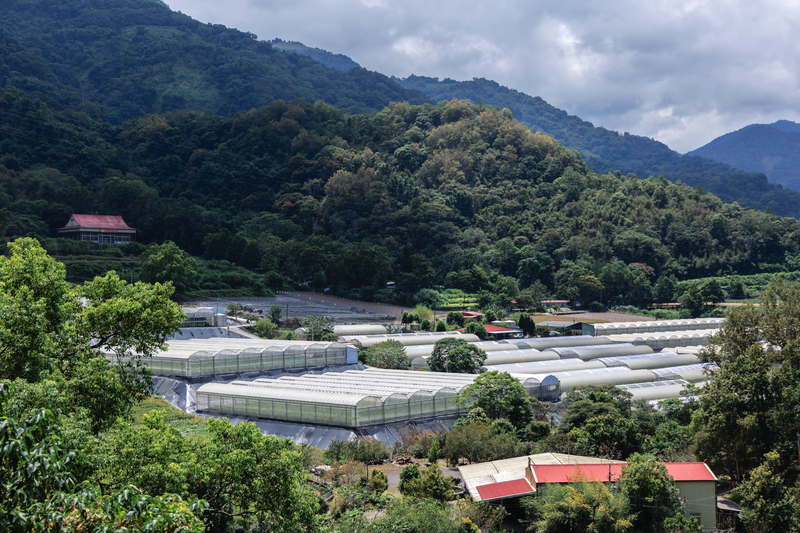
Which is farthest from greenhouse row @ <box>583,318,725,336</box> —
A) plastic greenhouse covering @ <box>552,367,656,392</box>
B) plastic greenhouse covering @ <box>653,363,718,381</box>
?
plastic greenhouse covering @ <box>552,367,656,392</box>

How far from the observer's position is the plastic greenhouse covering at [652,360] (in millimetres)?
44375

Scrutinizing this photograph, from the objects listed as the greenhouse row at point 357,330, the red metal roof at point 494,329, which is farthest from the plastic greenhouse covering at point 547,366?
the greenhouse row at point 357,330

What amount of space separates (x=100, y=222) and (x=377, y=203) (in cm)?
3982

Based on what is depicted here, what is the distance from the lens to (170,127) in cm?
11219

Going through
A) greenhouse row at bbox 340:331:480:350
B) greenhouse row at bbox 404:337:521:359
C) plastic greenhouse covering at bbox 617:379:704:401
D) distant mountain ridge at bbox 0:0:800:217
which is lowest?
plastic greenhouse covering at bbox 617:379:704:401

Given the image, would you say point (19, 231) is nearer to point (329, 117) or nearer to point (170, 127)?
point (170, 127)

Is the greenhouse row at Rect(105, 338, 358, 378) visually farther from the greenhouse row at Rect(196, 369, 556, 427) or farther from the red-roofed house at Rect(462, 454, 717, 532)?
the red-roofed house at Rect(462, 454, 717, 532)

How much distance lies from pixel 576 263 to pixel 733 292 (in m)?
20.6

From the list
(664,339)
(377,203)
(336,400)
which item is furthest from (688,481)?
(377,203)

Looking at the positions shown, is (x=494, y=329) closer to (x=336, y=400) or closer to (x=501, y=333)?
(x=501, y=333)

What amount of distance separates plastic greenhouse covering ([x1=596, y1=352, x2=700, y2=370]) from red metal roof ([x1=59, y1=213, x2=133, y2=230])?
5964cm

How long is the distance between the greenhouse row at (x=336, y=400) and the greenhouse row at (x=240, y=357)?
273cm

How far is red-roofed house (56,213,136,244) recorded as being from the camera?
73062mm

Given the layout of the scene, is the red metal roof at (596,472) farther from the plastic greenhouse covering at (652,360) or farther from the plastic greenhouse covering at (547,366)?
the plastic greenhouse covering at (652,360)
